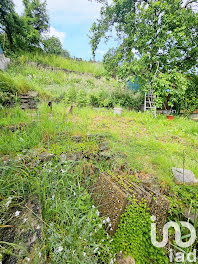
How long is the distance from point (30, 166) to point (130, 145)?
5.15 ft

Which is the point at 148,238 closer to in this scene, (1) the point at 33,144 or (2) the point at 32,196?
(2) the point at 32,196

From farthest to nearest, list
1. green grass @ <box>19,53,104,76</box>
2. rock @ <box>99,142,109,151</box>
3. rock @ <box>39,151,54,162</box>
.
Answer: green grass @ <box>19,53,104,76</box>, rock @ <box>99,142,109,151</box>, rock @ <box>39,151,54,162</box>

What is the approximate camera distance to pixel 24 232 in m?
0.73

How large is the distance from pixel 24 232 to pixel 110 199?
661mm

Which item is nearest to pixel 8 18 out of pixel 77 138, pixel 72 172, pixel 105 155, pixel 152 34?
pixel 152 34

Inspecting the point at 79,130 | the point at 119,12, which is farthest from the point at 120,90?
the point at 79,130

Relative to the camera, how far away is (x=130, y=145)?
2.23m

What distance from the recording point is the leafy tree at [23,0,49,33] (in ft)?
28.7

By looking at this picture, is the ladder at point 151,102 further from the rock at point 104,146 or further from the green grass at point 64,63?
the rock at point 104,146

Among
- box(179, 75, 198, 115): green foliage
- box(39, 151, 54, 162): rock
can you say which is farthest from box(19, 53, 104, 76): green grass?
box(39, 151, 54, 162): rock

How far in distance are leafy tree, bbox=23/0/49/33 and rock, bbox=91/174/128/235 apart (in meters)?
11.9

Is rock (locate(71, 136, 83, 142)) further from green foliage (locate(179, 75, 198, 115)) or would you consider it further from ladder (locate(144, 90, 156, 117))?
green foliage (locate(179, 75, 198, 115))

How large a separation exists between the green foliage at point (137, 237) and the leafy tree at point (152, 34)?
515 cm

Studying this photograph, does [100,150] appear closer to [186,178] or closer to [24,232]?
[186,178]
